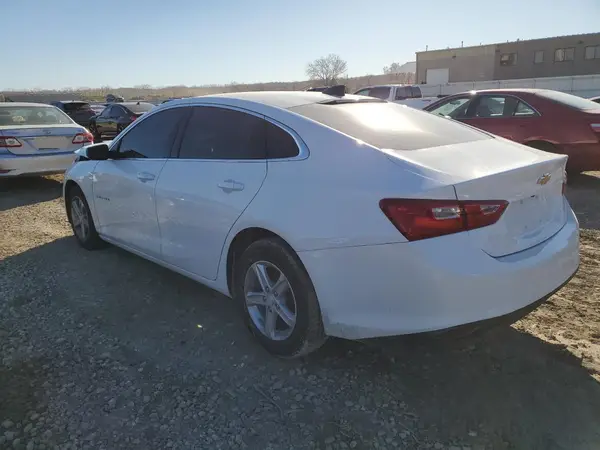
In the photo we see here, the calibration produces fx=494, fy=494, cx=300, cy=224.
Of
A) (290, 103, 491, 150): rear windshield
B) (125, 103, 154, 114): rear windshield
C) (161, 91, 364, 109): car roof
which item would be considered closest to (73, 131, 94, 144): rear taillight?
(161, 91, 364, 109): car roof

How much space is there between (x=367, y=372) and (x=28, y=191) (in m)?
Result: 8.10

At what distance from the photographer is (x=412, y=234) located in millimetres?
2338


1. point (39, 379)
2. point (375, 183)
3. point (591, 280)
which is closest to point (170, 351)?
point (39, 379)

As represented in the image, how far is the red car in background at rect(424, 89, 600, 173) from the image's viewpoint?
725 cm

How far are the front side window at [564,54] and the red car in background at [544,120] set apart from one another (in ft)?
133

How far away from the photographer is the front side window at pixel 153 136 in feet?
12.9

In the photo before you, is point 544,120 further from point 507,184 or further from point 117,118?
point 117,118

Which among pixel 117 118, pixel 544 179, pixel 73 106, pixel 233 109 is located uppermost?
pixel 233 109

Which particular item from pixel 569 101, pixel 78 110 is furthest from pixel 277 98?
pixel 78 110

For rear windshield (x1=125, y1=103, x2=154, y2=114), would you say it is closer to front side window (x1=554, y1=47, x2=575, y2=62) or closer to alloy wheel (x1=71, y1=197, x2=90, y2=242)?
alloy wheel (x1=71, y1=197, x2=90, y2=242)

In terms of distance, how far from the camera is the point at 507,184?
2512mm

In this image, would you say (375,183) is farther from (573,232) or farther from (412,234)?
(573,232)

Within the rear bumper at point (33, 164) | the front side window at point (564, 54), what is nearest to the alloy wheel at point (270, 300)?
the rear bumper at point (33, 164)

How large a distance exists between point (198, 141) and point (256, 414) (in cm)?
199
